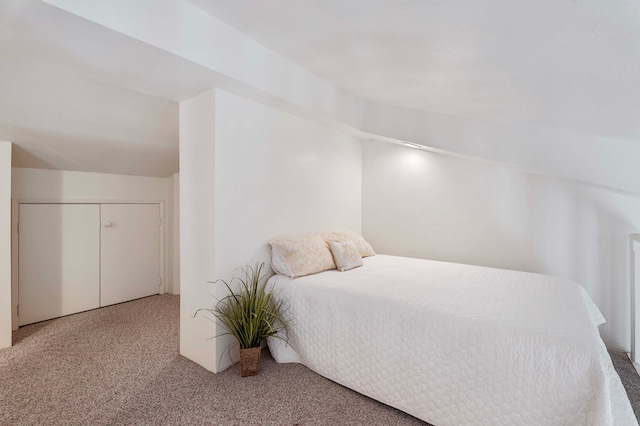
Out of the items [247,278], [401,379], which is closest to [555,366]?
[401,379]

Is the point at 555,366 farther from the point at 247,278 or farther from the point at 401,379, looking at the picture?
the point at 247,278

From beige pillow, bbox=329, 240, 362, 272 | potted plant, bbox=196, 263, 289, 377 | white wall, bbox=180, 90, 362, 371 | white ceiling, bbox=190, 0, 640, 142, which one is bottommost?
potted plant, bbox=196, 263, 289, 377

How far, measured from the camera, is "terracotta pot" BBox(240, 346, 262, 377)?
7.59 feet

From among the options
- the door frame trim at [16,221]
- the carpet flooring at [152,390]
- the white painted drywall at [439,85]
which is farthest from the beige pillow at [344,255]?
the door frame trim at [16,221]

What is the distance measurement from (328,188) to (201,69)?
1894 mm

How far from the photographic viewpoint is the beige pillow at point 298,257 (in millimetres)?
2666

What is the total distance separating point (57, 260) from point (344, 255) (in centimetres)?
311

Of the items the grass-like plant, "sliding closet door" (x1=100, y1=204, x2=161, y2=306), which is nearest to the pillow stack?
the grass-like plant

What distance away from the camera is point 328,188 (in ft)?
11.8

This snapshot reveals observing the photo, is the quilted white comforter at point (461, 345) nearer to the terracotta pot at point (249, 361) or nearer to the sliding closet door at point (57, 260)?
the terracotta pot at point (249, 361)

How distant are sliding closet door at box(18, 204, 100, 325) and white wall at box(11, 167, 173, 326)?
4.8 inches

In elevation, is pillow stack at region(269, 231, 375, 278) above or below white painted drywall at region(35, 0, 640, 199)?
below

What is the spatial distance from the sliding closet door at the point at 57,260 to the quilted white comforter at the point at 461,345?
2.56 metres

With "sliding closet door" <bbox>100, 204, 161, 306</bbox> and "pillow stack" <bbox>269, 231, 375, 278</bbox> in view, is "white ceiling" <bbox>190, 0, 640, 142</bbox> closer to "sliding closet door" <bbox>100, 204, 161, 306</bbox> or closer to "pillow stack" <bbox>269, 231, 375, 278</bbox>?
"pillow stack" <bbox>269, 231, 375, 278</bbox>
